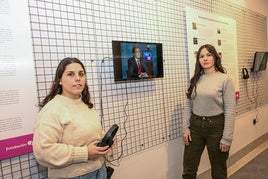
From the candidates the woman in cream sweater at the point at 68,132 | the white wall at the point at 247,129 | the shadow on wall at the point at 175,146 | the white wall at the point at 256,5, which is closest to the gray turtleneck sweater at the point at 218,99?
the shadow on wall at the point at 175,146

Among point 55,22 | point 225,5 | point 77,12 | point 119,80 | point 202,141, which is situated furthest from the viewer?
point 225,5

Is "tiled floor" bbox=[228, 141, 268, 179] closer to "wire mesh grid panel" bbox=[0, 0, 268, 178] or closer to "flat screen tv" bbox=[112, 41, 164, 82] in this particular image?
"wire mesh grid panel" bbox=[0, 0, 268, 178]

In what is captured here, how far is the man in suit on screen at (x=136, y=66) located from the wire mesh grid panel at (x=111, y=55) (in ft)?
0.42

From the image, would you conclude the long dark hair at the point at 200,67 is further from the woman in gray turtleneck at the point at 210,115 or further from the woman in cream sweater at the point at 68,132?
the woman in cream sweater at the point at 68,132

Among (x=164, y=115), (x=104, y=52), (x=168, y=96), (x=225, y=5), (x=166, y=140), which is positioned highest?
(x=225, y=5)

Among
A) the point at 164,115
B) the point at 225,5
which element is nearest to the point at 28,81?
the point at 164,115

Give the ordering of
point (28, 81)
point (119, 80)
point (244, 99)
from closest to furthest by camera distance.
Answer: point (28, 81) < point (119, 80) < point (244, 99)

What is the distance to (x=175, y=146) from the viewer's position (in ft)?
8.61

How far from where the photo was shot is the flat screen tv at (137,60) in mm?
1949

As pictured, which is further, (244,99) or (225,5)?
(244,99)

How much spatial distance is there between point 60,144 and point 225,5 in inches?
121

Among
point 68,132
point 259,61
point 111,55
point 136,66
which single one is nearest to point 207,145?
point 136,66

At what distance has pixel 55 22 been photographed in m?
1.67

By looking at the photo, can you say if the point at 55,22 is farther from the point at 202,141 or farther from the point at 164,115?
the point at 202,141
